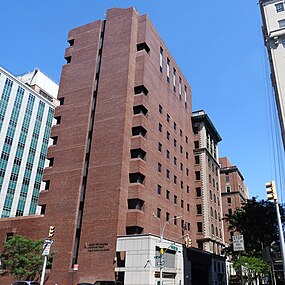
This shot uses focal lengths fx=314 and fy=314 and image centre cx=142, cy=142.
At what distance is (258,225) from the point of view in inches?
2169

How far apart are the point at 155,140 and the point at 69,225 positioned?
2029 cm

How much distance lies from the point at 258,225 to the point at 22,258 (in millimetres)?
38688

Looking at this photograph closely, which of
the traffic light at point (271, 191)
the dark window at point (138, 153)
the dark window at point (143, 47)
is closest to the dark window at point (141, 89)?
the dark window at point (143, 47)

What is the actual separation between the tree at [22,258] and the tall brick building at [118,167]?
3.69 meters

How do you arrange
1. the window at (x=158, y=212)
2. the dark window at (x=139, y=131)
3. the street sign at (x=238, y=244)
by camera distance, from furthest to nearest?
1. the dark window at (x=139, y=131)
2. the window at (x=158, y=212)
3. the street sign at (x=238, y=244)

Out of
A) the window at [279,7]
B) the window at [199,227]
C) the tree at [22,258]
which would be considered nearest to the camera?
the tree at [22,258]

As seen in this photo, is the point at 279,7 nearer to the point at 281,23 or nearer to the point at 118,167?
the point at 281,23

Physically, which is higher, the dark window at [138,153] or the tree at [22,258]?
the dark window at [138,153]

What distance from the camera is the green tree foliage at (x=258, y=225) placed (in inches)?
2137

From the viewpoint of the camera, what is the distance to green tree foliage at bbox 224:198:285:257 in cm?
5428

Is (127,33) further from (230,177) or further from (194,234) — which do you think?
(230,177)

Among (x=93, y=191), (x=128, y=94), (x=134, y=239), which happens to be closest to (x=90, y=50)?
(x=128, y=94)

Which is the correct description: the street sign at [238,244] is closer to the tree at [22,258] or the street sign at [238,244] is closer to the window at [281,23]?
the tree at [22,258]

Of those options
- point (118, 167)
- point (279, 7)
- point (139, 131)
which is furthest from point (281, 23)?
point (118, 167)
